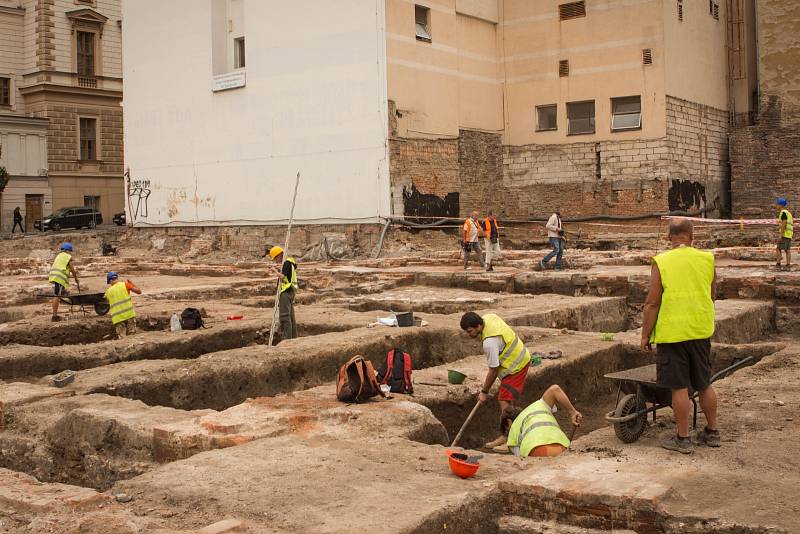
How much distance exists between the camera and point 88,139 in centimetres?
4309

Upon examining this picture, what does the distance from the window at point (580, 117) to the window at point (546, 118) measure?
18.6 inches

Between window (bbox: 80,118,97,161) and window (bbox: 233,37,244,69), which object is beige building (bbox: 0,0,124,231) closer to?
window (bbox: 80,118,97,161)

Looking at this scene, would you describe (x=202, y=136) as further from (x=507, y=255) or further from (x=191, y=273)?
(x=507, y=255)

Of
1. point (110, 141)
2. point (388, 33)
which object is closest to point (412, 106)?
point (388, 33)

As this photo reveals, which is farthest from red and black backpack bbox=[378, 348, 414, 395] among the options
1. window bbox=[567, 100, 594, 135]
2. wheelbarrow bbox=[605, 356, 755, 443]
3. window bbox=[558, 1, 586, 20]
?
window bbox=[558, 1, 586, 20]

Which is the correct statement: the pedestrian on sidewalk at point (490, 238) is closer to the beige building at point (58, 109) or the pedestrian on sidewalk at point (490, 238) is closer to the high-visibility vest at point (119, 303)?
the high-visibility vest at point (119, 303)

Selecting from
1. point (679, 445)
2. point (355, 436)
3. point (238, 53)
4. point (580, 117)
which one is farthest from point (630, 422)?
point (238, 53)

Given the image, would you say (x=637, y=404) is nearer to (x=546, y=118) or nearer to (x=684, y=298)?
(x=684, y=298)

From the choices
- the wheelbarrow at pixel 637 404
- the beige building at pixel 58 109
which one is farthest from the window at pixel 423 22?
the beige building at pixel 58 109

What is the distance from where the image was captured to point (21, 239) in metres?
31.6

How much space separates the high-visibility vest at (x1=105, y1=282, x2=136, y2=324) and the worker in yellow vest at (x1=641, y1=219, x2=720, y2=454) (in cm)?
917

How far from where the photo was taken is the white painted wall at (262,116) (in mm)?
25109

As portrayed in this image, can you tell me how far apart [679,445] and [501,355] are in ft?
7.10

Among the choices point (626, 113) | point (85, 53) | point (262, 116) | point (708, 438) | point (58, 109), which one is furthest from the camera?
point (85, 53)
